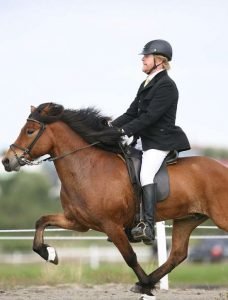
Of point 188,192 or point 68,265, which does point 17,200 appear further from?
point 188,192

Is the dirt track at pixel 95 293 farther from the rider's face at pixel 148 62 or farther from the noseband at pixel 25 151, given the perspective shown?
the rider's face at pixel 148 62

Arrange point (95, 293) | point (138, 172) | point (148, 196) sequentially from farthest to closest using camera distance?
point (95, 293) < point (138, 172) < point (148, 196)

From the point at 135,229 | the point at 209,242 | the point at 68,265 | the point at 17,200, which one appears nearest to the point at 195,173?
the point at 135,229

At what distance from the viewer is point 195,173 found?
9.47 m

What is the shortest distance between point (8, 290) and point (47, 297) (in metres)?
1.08

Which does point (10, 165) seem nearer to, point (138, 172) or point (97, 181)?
point (97, 181)

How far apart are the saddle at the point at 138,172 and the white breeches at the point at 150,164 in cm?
6

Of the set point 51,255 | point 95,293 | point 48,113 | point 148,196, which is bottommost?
point 95,293

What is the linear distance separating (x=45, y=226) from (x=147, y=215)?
1129 millimetres

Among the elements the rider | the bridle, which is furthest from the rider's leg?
the bridle

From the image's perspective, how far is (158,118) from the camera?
936 centimetres

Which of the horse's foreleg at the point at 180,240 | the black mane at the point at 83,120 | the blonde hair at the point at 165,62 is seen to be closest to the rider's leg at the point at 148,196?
the black mane at the point at 83,120

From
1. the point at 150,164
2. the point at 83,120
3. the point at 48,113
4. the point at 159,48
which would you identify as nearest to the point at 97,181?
the point at 150,164

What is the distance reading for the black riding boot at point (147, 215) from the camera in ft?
30.1
